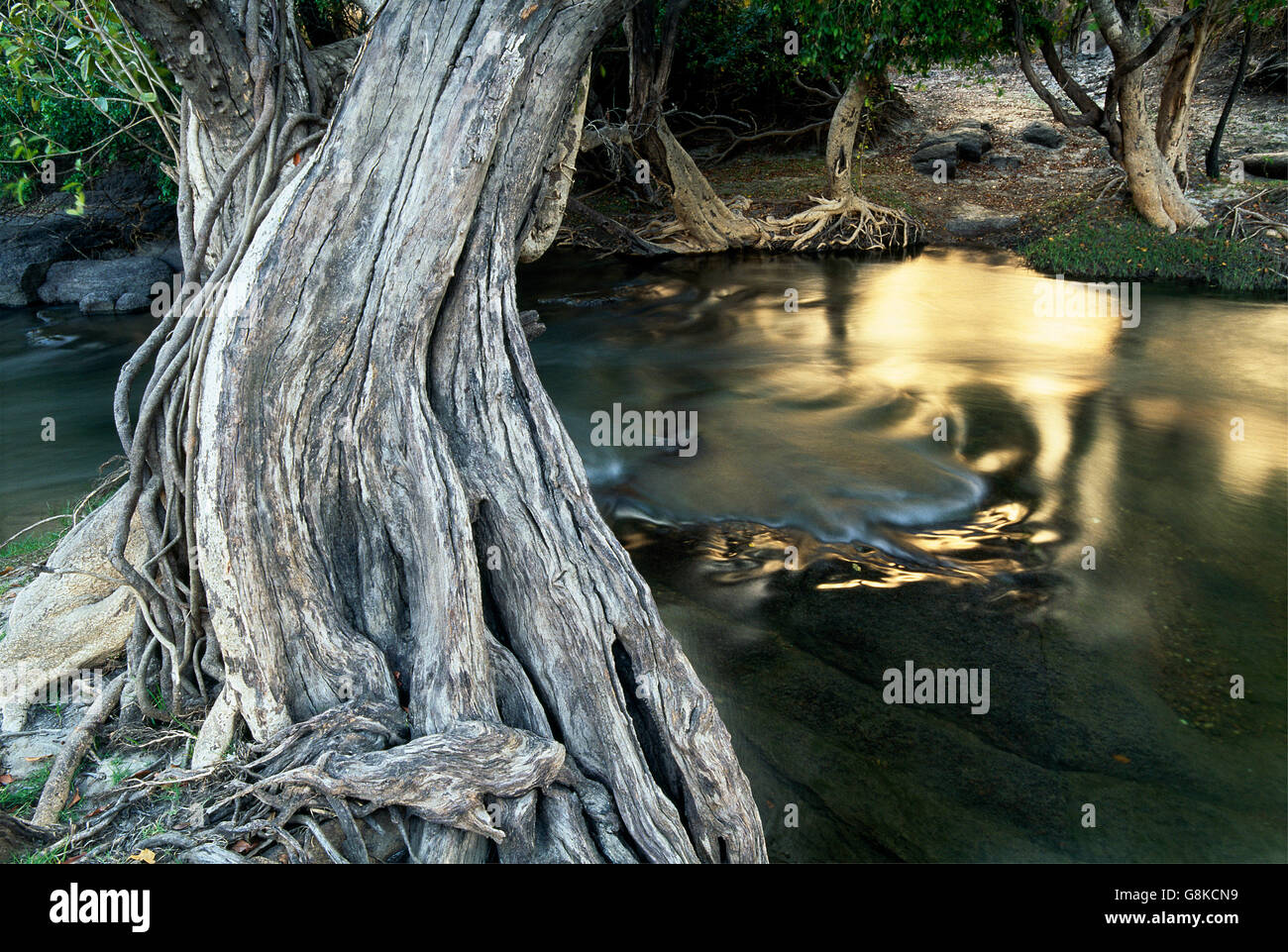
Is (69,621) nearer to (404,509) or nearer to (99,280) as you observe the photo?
(404,509)

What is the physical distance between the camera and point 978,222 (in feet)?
56.3

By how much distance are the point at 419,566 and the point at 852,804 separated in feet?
8.88

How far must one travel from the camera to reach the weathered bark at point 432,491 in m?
3.34

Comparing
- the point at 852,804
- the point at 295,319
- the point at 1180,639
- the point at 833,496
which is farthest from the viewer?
the point at 833,496

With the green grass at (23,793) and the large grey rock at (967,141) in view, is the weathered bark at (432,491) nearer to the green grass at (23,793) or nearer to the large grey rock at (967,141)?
the green grass at (23,793)

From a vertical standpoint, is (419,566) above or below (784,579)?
above

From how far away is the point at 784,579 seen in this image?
6.90 metres

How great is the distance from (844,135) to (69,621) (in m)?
14.6

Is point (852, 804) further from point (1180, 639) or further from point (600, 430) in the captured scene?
point (600, 430)

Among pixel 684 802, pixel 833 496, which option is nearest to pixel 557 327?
pixel 833 496

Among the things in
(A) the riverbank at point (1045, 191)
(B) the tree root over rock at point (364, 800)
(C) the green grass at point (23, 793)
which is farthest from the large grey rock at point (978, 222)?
(C) the green grass at point (23, 793)

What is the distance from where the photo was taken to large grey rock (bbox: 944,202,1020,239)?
17.0m

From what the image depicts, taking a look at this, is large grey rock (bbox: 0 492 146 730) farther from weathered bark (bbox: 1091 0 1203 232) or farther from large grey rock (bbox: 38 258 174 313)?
weathered bark (bbox: 1091 0 1203 232)

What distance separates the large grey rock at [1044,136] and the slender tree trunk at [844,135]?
5.81m
